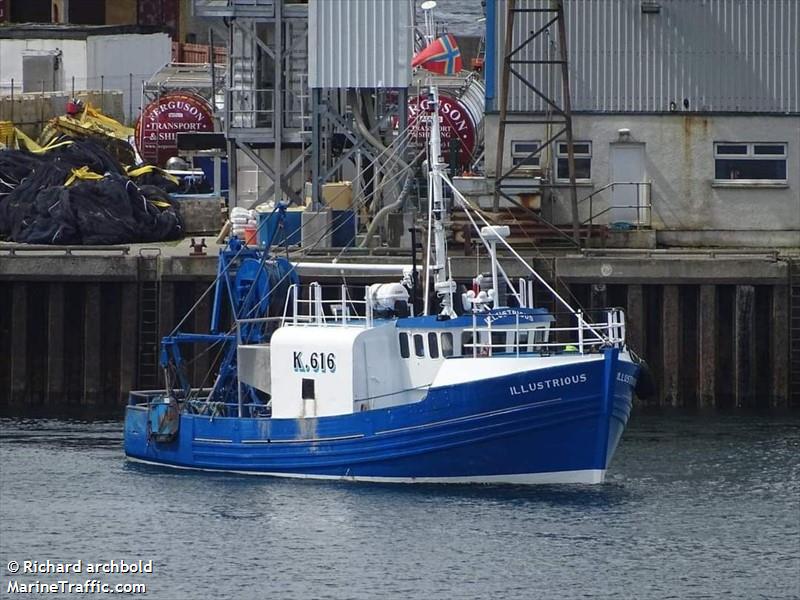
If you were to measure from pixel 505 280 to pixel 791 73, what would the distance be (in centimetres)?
1345

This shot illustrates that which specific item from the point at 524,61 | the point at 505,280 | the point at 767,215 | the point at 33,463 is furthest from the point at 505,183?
the point at 33,463

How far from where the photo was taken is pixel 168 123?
5525 centimetres

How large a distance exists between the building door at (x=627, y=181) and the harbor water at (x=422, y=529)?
8775mm

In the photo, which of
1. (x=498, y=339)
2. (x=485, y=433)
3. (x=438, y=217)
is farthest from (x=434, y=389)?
(x=438, y=217)

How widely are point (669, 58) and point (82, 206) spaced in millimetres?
12885

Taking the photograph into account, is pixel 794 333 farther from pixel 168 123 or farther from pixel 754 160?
pixel 168 123

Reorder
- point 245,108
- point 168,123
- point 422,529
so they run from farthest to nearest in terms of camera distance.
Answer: point 168,123
point 245,108
point 422,529

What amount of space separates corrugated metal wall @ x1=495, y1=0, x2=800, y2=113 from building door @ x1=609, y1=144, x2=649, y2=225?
0.89 meters

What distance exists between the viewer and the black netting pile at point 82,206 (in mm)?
46031

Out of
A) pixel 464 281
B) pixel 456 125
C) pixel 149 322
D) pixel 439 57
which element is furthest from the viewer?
pixel 456 125

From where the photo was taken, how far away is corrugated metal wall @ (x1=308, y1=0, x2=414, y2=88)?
149ft

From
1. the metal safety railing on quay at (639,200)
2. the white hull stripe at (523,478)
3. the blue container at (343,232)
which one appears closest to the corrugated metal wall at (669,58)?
the metal safety railing on quay at (639,200)

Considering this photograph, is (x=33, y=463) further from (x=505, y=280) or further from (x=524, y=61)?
(x=524, y=61)

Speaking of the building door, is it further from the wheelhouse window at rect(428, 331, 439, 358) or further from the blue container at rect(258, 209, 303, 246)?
the wheelhouse window at rect(428, 331, 439, 358)
